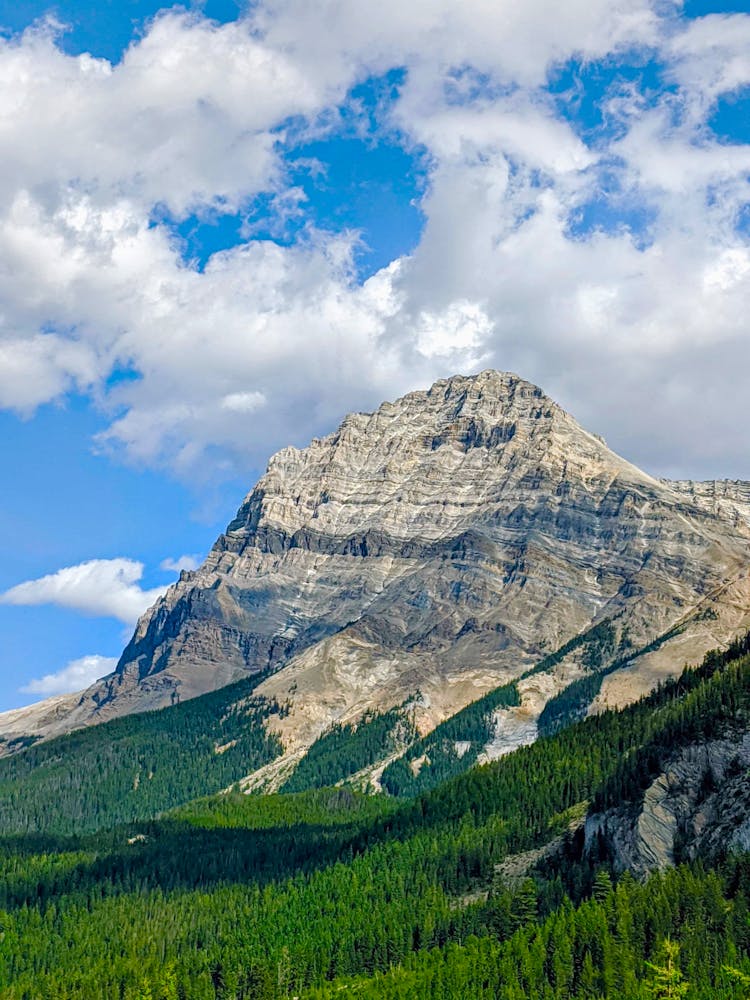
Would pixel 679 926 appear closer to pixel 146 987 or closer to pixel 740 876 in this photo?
pixel 740 876

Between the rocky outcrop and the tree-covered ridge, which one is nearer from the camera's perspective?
the tree-covered ridge

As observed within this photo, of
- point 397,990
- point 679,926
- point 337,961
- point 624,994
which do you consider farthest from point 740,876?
point 337,961

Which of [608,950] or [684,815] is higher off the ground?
[684,815]

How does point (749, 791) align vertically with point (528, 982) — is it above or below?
above

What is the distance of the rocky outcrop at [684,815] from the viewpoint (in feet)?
586

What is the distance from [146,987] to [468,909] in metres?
47.6

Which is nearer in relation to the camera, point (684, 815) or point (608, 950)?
point (608, 950)

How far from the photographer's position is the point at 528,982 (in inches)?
5994

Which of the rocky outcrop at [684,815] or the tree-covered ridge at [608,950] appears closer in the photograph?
the tree-covered ridge at [608,950]

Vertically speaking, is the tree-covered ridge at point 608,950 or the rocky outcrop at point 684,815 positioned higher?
the rocky outcrop at point 684,815

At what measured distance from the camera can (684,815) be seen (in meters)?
186

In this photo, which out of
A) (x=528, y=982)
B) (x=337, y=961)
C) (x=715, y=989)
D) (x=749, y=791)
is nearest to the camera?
(x=715, y=989)

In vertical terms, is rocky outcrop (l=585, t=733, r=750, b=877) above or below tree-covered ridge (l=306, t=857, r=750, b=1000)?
above

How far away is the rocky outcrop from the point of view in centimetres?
17856
